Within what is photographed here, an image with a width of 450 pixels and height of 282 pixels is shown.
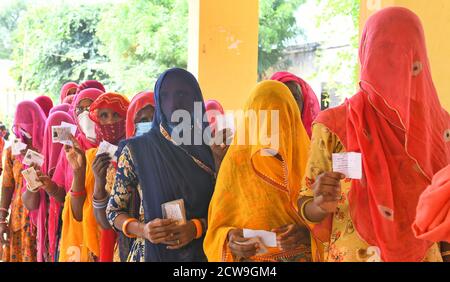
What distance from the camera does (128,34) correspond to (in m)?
13.7

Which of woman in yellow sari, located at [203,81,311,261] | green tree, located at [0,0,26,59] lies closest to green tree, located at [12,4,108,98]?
green tree, located at [0,0,26,59]

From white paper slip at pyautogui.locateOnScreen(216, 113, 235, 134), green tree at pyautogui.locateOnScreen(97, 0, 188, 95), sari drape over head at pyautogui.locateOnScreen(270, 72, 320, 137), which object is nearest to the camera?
sari drape over head at pyautogui.locateOnScreen(270, 72, 320, 137)

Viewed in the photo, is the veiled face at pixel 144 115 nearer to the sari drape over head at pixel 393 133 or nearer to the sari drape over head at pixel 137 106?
the sari drape over head at pixel 137 106

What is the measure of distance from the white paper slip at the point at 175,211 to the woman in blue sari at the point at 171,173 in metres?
0.02

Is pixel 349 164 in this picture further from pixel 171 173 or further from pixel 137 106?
pixel 137 106

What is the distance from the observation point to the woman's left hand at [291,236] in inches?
94.6

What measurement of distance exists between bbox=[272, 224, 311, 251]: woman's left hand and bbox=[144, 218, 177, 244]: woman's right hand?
424 millimetres

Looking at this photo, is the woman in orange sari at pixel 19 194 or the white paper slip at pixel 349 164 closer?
the white paper slip at pixel 349 164

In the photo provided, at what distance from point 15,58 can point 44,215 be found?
11.6m

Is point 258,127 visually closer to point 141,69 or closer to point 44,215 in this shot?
point 44,215

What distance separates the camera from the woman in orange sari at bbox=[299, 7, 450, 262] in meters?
2.04

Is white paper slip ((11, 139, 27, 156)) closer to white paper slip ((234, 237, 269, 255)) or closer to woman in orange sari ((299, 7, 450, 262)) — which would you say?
white paper slip ((234, 237, 269, 255))

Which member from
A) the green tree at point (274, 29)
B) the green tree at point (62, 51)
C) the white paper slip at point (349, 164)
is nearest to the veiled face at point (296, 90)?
the white paper slip at point (349, 164)
